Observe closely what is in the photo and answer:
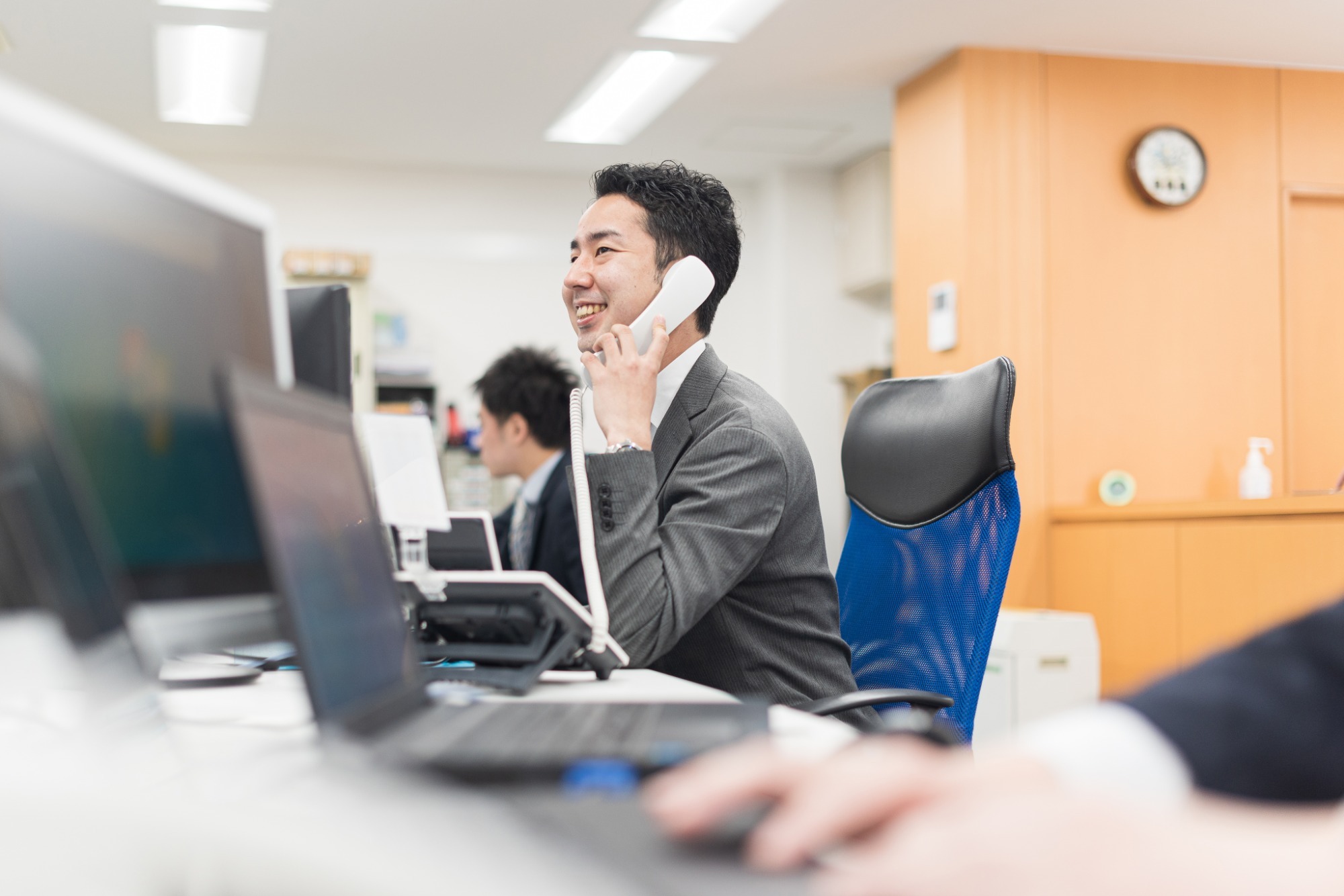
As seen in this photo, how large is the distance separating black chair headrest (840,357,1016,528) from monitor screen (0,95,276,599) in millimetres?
990

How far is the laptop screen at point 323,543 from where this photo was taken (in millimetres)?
635

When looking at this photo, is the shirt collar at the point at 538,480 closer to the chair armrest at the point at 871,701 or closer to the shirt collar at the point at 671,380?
the shirt collar at the point at 671,380

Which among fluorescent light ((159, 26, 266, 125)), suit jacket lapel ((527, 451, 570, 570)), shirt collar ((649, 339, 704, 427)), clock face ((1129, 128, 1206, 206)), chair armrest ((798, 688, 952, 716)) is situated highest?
fluorescent light ((159, 26, 266, 125))

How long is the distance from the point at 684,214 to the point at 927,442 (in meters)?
0.57

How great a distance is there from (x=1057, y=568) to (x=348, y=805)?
418 cm

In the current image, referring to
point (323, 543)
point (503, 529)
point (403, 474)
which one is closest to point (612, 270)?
point (403, 474)

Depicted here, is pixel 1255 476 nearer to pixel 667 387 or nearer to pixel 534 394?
pixel 534 394

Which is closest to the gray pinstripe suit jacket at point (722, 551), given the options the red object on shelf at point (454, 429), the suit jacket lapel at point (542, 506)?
the suit jacket lapel at point (542, 506)

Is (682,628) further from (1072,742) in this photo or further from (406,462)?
(1072,742)

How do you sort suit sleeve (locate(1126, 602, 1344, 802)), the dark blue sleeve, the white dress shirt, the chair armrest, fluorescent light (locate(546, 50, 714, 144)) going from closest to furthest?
suit sleeve (locate(1126, 602, 1344, 802)) → the chair armrest → the white dress shirt → the dark blue sleeve → fluorescent light (locate(546, 50, 714, 144))

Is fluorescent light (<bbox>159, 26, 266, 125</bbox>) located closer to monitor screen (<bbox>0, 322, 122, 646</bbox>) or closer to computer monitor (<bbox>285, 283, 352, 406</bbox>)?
computer monitor (<bbox>285, 283, 352, 406</bbox>)

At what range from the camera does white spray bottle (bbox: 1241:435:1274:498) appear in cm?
450

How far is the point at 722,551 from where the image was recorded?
1449 mm

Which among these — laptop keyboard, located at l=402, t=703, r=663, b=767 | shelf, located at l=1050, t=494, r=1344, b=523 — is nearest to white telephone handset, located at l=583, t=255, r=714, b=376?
laptop keyboard, located at l=402, t=703, r=663, b=767
